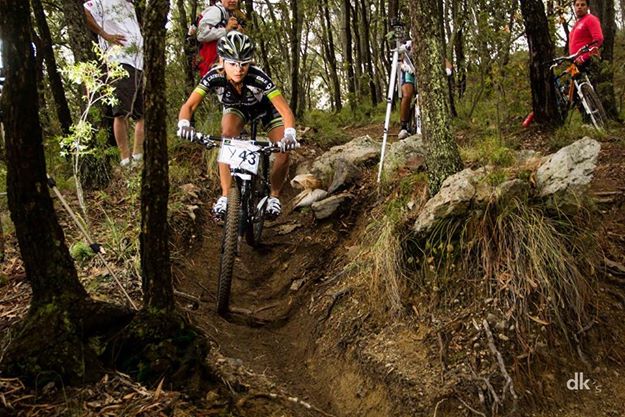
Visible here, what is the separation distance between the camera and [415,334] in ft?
11.9

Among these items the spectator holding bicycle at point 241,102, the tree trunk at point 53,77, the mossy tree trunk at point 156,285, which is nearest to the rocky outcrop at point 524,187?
the spectator holding bicycle at point 241,102

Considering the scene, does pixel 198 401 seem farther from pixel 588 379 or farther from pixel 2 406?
pixel 588 379

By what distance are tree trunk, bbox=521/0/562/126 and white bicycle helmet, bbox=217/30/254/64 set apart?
4.01m

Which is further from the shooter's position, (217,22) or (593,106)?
(593,106)

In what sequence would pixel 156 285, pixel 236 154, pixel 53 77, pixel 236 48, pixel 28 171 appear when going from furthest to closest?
pixel 53 77
pixel 236 48
pixel 236 154
pixel 156 285
pixel 28 171

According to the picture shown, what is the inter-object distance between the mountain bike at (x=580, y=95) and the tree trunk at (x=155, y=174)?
6.09 meters

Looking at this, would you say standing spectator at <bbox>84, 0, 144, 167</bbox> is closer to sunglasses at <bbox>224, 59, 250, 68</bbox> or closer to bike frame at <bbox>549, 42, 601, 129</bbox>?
sunglasses at <bbox>224, 59, 250, 68</bbox>

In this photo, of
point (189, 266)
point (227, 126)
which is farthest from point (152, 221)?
point (227, 126)

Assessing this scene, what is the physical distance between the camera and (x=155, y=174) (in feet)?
8.21

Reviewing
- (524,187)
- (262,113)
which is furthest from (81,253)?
(524,187)

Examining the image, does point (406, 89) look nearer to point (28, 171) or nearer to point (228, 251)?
point (228, 251)

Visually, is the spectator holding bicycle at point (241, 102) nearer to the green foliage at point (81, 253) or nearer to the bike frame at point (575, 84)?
the green foliage at point (81, 253)

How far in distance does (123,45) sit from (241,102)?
1.81 m

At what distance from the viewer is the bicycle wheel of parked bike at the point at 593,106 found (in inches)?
280
